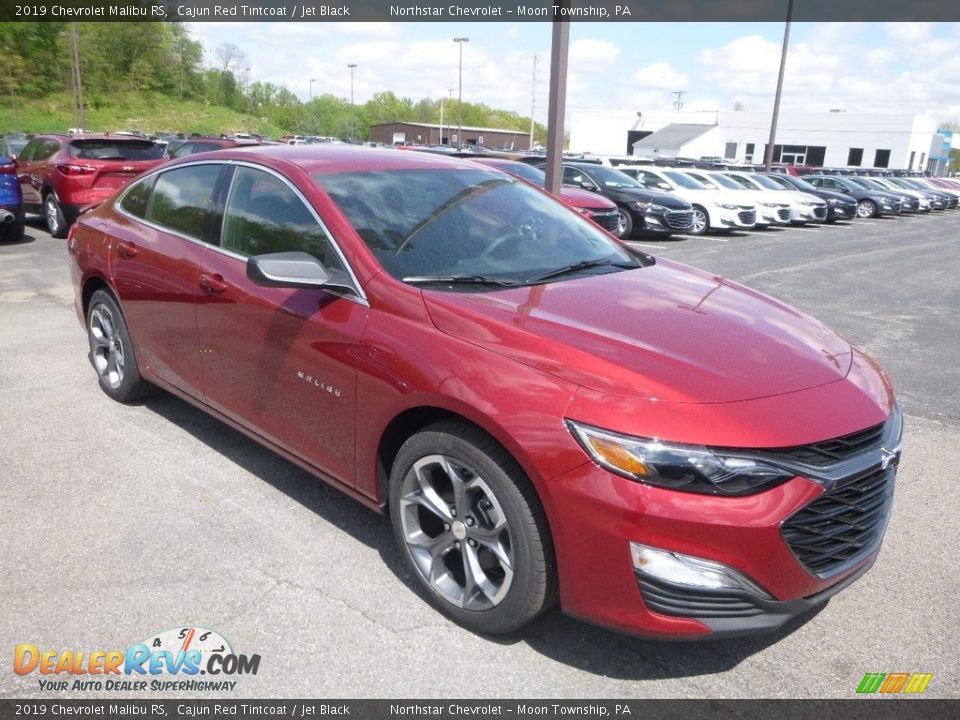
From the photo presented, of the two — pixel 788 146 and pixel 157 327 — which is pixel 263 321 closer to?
pixel 157 327

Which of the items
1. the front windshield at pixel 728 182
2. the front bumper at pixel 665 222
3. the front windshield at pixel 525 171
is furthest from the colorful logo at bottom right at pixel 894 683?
the front windshield at pixel 728 182

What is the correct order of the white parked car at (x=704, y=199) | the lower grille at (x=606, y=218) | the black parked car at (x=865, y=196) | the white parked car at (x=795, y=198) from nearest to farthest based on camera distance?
the lower grille at (x=606, y=218)
the white parked car at (x=704, y=199)
the white parked car at (x=795, y=198)
the black parked car at (x=865, y=196)

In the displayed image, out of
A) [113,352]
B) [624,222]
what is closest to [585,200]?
[624,222]

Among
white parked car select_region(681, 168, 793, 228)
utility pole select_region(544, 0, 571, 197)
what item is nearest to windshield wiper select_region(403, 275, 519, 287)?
utility pole select_region(544, 0, 571, 197)

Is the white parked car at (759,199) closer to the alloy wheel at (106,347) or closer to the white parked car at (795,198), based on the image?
the white parked car at (795,198)

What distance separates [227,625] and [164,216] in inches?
100

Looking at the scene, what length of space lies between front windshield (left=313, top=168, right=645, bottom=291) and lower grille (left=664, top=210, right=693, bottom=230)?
12374mm

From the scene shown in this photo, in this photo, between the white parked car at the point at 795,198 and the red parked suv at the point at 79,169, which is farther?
A: the white parked car at the point at 795,198

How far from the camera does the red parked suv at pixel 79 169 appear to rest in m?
12.0

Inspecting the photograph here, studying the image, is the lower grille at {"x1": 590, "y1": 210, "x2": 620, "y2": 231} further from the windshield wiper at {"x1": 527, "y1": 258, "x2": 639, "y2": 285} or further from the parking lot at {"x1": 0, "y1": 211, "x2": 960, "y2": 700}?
the windshield wiper at {"x1": 527, "y1": 258, "x2": 639, "y2": 285}

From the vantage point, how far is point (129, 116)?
7169cm

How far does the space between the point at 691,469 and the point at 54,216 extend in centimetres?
1301

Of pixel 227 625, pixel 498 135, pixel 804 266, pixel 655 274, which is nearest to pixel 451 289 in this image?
pixel 655 274

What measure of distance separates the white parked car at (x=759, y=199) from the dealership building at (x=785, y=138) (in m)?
45.7
